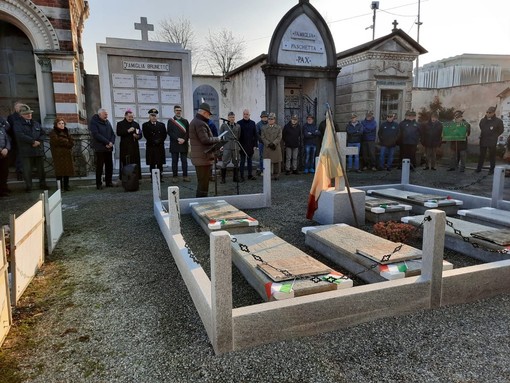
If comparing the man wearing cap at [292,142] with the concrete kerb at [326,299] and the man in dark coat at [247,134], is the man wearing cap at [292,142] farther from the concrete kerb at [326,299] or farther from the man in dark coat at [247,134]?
the concrete kerb at [326,299]

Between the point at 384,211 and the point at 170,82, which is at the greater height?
the point at 170,82

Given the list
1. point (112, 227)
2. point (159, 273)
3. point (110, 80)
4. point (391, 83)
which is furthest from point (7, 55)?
point (391, 83)

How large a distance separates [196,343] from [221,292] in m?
0.47

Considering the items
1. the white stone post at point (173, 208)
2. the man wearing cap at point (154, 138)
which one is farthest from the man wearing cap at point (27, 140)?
the white stone post at point (173, 208)

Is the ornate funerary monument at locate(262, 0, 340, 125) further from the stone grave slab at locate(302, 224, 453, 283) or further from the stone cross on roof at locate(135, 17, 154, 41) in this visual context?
the stone grave slab at locate(302, 224, 453, 283)

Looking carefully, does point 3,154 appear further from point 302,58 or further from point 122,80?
point 302,58

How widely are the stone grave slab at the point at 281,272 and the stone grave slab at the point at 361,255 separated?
0.43m

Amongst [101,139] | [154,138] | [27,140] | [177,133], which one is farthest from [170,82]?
[27,140]

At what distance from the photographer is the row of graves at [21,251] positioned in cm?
286

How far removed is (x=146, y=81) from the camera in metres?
11.3

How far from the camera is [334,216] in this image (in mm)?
5691

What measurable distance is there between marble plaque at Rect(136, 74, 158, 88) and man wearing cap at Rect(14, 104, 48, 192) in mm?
3418

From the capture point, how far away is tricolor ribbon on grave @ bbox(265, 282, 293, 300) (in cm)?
302

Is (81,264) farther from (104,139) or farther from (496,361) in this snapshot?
(104,139)
